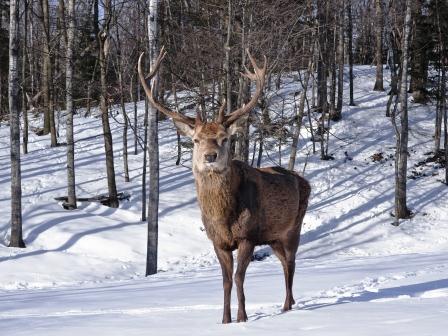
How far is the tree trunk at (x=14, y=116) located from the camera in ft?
55.2

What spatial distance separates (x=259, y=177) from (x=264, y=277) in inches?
157

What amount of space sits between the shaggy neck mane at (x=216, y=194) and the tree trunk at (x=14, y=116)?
12.0m

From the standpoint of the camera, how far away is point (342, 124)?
31234 millimetres

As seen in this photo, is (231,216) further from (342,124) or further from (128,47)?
(342,124)

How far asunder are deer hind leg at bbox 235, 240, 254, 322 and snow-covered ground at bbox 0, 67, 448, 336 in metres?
0.22

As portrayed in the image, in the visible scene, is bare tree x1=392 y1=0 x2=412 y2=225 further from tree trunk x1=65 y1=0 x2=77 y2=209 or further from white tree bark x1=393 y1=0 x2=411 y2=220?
tree trunk x1=65 y1=0 x2=77 y2=209

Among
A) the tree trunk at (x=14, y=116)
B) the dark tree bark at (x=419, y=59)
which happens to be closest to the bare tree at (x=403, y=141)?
the dark tree bark at (x=419, y=59)

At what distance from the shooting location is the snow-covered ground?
6012 mm

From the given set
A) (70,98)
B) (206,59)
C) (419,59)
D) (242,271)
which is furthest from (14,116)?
(419,59)

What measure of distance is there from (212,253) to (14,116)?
702cm

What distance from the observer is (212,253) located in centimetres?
1902

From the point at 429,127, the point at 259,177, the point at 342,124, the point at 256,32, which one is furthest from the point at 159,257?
the point at 429,127

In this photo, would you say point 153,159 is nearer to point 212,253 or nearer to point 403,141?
point 212,253

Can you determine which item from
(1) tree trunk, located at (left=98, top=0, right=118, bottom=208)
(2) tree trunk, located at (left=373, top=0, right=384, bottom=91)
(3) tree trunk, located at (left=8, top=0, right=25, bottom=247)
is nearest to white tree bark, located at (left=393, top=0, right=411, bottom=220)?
(1) tree trunk, located at (left=98, top=0, right=118, bottom=208)
